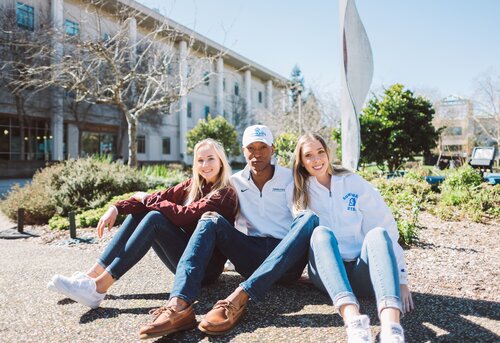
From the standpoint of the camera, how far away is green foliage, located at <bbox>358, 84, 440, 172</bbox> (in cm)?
1213

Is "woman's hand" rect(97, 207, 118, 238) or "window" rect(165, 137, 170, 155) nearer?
"woman's hand" rect(97, 207, 118, 238)

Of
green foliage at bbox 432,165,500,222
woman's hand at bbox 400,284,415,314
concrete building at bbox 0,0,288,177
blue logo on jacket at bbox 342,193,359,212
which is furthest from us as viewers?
concrete building at bbox 0,0,288,177

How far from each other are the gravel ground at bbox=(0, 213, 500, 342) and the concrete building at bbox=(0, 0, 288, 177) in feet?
36.3

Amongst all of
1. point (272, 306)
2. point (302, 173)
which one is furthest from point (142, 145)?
point (272, 306)

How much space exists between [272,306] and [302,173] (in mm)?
982

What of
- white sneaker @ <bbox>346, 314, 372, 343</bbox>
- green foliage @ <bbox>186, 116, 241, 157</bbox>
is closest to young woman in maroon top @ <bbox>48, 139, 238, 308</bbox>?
white sneaker @ <bbox>346, 314, 372, 343</bbox>

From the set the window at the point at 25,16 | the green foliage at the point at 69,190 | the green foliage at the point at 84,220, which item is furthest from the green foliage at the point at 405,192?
the window at the point at 25,16

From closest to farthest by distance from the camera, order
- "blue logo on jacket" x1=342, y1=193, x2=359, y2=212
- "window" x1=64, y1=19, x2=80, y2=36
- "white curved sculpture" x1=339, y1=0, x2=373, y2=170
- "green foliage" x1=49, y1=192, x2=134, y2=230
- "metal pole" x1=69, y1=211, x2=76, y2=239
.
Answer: "blue logo on jacket" x1=342, y1=193, x2=359, y2=212, "metal pole" x1=69, y1=211, x2=76, y2=239, "white curved sculpture" x1=339, y1=0, x2=373, y2=170, "green foliage" x1=49, y1=192, x2=134, y2=230, "window" x1=64, y1=19, x2=80, y2=36

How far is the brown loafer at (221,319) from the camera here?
2.16 m

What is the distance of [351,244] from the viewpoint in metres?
2.65

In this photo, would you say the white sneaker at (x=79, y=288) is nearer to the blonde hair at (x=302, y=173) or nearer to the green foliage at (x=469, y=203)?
the blonde hair at (x=302, y=173)

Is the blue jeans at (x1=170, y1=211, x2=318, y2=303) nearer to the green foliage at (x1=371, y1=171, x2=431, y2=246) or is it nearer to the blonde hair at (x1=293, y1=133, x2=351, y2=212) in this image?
the blonde hair at (x1=293, y1=133, x2=351, y2=212)

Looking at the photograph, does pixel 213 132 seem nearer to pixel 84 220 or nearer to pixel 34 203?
pixel 34 203

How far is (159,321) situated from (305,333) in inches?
33.7
